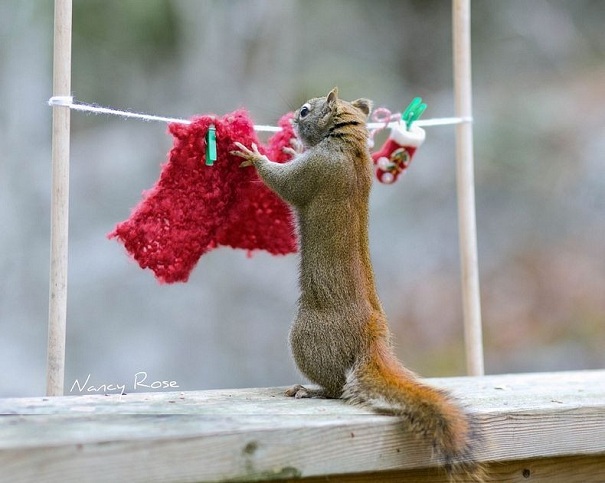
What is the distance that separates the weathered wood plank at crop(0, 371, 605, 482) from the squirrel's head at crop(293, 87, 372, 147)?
1.88ft

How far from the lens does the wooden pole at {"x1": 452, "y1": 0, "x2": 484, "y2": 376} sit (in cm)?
199

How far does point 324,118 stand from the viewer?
6.12 ft

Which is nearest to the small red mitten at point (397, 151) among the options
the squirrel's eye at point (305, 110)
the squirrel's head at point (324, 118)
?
the squirrel's head at point (324, 118)

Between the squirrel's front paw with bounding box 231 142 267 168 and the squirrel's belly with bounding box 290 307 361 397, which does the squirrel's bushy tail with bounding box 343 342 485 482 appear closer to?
the squirrel's belly with bounding box 290 307 361 397

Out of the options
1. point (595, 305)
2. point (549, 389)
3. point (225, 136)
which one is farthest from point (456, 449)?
point (595, 305)

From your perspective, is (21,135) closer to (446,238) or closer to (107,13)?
(107,13)

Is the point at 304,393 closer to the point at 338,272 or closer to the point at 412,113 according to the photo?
the point at 338,272

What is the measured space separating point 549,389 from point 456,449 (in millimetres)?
482

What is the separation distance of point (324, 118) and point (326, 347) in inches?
20.6

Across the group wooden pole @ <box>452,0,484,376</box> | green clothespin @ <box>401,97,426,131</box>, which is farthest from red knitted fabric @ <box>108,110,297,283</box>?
wooden pole @ <box>452,0,484,376</box>

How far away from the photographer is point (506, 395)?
1663mm

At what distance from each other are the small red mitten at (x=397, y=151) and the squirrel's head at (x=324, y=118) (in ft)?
0.41

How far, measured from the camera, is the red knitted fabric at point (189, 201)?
5.79 feet

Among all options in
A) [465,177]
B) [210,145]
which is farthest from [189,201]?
[465,177]
